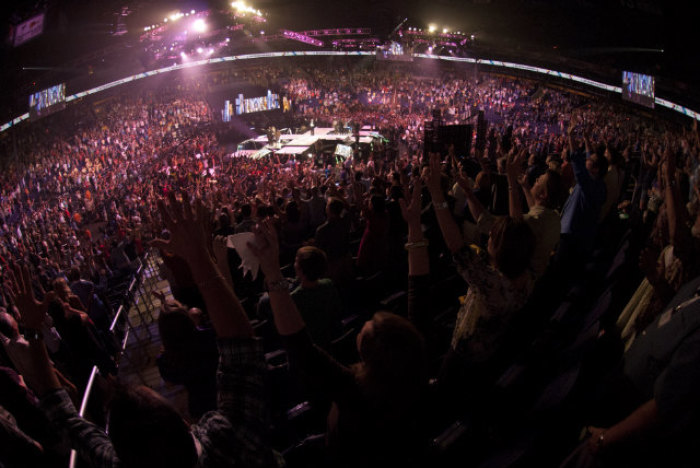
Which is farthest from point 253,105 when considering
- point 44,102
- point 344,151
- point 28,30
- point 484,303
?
point 484,303

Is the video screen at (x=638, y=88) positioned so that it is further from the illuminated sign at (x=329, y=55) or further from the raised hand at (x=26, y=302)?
the raised hand at (x=26, y=302)

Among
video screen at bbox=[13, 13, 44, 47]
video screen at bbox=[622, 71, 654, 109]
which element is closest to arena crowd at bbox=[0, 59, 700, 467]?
video screen at bbox=[622, 71, 654, 109]

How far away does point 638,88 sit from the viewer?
22.0 metres

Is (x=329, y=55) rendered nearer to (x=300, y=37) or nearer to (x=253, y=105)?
(x=300, y=37)

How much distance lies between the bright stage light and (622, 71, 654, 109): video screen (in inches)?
1321

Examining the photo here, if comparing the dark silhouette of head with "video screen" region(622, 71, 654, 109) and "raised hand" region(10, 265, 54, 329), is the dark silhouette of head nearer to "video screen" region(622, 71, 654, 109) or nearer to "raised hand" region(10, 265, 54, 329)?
"raised hand" region(10, 265, 54, 329)

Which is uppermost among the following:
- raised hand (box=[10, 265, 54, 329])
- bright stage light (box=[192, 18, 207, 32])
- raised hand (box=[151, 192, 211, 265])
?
bright stage light (box=[192, 18, 207, 32])

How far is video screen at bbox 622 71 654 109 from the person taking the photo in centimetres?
2124

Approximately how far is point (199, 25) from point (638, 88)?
34.5 meters

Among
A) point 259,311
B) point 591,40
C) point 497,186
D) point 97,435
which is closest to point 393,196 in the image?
point 497,186

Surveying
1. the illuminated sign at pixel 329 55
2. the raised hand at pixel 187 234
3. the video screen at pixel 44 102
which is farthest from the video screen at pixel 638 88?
the video screen at pixel 44 102

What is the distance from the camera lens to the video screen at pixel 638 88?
836 inches

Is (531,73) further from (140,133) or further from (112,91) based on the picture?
(112,91)

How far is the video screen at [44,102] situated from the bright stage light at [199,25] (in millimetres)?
12754
